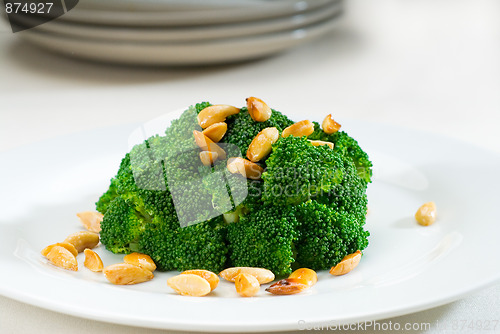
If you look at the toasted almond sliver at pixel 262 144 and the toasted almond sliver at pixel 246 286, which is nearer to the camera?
the toasted almond sliver at pixel 246 286

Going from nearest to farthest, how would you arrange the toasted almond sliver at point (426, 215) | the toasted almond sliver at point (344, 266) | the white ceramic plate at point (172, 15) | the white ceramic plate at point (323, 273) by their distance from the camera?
the white ceramic plate at point (323, 273) < the toasted almond sliver at point (344, 266) < the toasted almond sliver at point (426, 215) < the white ceramic plate at point (172, 15)

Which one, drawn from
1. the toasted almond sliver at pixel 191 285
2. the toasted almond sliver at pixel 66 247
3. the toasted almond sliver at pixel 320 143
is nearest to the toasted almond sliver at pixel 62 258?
the toasted almond sliver at pixel 66 247

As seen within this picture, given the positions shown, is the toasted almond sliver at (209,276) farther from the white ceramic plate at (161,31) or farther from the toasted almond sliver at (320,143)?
the white ceramic plate at (161,31)

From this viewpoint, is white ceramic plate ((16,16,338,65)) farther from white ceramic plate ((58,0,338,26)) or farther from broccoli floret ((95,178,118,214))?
broccoli floret ((95,178,118,214))

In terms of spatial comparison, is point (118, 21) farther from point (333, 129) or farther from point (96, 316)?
point (96, 316)

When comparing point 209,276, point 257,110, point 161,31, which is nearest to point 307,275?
point 209,276

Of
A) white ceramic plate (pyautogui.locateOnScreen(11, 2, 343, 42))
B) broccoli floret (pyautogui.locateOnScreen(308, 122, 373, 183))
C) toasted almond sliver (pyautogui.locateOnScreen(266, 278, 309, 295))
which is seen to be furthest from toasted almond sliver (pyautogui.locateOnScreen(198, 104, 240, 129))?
white ceramic plate (pyautogui.locateOnScreen(11, 2, 343, 42))

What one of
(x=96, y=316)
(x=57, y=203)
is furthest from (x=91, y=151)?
(x=96, y=316)

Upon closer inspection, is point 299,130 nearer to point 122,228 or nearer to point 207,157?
point 207,157
